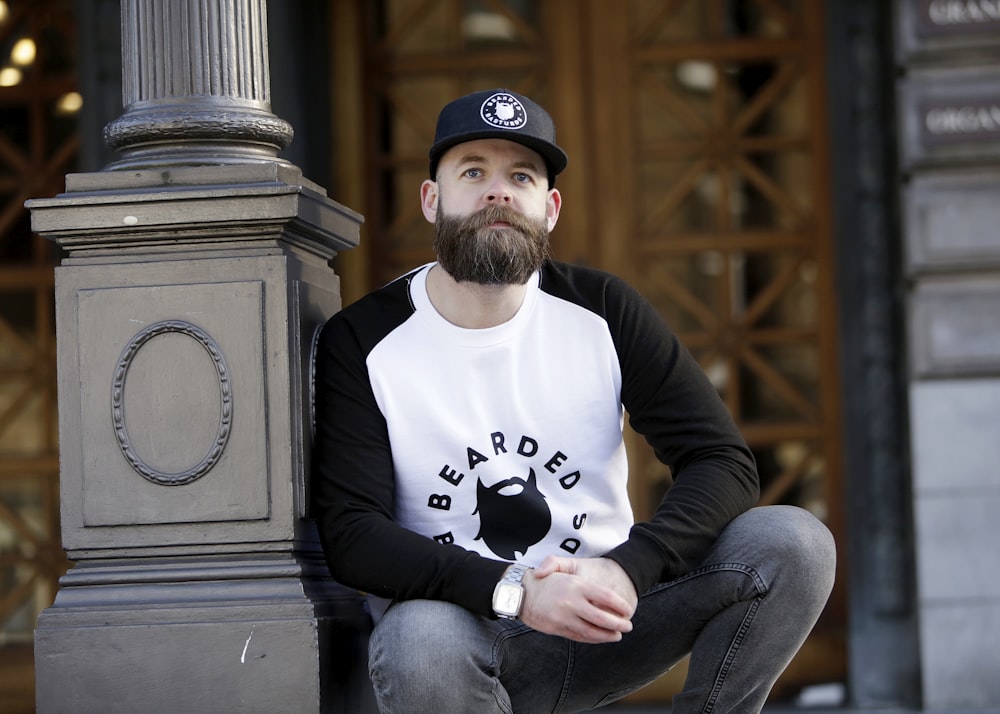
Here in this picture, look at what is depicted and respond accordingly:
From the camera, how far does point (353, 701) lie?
12.4 feet

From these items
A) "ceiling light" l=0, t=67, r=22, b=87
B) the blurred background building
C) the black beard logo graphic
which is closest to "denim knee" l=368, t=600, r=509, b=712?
the black beard logo graphic

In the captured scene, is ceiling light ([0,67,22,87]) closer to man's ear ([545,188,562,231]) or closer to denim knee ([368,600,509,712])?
man's ear ([545,188,562,231])

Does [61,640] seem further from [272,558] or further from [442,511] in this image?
[442,511]

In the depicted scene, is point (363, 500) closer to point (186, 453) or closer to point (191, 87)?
point (186, 453)

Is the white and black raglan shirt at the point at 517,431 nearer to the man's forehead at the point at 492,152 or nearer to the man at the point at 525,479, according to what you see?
the man at the point at 525,479

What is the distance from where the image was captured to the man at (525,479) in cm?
334

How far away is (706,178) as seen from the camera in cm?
702

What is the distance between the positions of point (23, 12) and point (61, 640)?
462 centimetres

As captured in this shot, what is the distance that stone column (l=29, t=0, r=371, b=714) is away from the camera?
3496mm

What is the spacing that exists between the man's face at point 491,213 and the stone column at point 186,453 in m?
0.33

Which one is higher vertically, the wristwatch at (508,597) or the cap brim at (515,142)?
the cap brim at (515,142)

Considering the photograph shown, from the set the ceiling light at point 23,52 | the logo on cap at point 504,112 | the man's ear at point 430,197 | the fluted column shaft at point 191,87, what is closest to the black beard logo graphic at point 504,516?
the man's ear at point 430,197

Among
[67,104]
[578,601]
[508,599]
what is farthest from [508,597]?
[67,104]

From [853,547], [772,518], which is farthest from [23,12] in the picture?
[772,518]
